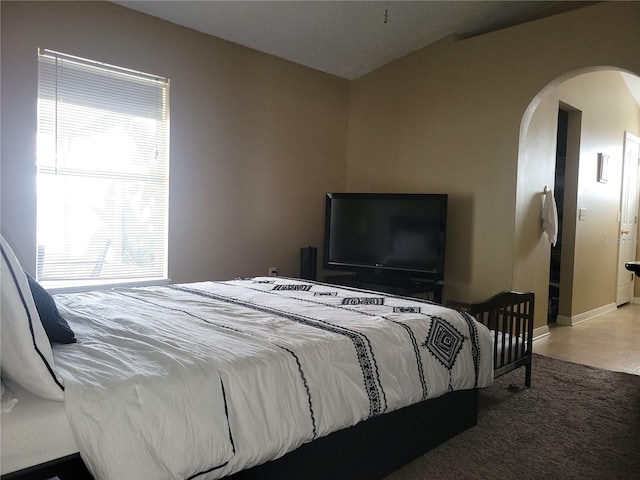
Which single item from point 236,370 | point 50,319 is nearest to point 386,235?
point 236,370

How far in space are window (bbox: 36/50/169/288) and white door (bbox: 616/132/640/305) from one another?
18.0 feet

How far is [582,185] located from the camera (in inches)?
210

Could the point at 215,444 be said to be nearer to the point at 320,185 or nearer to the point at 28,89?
the point at 28,89

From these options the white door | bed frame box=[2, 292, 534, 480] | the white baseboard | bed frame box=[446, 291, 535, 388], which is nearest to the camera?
bed frame box=[2, 292, 534, 480]

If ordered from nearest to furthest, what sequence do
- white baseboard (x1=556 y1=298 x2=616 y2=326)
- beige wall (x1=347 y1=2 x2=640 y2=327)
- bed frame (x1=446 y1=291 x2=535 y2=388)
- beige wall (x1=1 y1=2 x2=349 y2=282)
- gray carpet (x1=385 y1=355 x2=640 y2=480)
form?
gray carpet (x1=385 y1=355 x2=640 y2=480) < bed frame (x1=446 y1=291 x2=535 y2=388) < beige wall (x1=1 y1=2 x2=349 y2=282) < beige wall (x1=347 y1=2 x2=640 y2=327) < white baseboard (x1=556 y1=298 x2=616 y2=326)

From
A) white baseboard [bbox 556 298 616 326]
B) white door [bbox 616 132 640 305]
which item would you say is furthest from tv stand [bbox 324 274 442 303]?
white door [bbox 616 132 640 305]

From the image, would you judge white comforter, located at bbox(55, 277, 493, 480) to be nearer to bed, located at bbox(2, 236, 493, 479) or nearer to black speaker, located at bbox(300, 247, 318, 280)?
bed, located at bbox(2, 236, 493, 479)

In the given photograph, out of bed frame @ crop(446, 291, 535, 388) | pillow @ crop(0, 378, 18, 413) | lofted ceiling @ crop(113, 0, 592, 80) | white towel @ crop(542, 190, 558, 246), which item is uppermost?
lofted ceiling @ crop(113, 0, 592, 80)

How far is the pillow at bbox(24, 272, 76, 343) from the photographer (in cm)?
160

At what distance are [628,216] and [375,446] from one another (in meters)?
5.85

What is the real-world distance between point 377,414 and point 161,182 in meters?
2.81

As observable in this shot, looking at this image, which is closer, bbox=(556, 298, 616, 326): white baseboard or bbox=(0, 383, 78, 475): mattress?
bbox=(0, 383, 78, 475): mattress

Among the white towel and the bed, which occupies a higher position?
the white towel

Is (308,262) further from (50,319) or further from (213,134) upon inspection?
(50,319)
